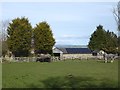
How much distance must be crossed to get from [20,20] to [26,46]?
6686 millimetres

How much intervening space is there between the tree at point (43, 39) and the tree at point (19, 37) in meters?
1.75

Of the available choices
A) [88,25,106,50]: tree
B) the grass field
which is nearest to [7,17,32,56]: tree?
[88,25,106,50]: tree

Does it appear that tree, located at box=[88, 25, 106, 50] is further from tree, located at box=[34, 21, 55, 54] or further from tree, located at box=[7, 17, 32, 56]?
tree, located at box=[7, 17, 32, 56]

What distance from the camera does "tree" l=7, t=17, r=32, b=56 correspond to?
2501 inches

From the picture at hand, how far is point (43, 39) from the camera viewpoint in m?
65.8

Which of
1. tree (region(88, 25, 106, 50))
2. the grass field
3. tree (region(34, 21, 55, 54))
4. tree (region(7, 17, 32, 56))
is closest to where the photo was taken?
the grass field

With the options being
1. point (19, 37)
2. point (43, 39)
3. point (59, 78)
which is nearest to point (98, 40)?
point (43, 39)

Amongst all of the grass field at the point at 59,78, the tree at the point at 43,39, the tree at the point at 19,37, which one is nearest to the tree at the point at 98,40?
the tree at the point at 43,39

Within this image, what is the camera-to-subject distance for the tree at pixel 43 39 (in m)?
65.6

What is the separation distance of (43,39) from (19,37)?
541 cm

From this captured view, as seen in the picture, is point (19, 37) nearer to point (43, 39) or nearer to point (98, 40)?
point (43, 39)

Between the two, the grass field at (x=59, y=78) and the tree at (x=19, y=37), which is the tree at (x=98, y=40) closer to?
the tree at (x=19, y=37)

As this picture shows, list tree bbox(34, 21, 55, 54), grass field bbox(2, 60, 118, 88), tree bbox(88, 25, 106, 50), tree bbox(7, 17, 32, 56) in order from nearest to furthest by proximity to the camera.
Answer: grass field bbox(2, 60, 118, 88)
tree bbox(7, 17, 32, 56)
tree bbox(34, 21, 55, 54)
tree bbox(88, 25, 106, 50)

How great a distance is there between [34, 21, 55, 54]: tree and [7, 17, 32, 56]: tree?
5.75 feet
